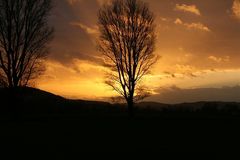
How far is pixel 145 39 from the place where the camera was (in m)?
32.8

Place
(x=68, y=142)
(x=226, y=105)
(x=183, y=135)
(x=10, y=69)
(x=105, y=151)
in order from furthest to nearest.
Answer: (x=226, y=105) < (x=10, y=69) < (x=183, y=135) < (x=68, y=142) < (x=105, y=151)

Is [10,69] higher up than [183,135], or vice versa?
[10,69]

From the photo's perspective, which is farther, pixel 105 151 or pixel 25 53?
pixel 25 53

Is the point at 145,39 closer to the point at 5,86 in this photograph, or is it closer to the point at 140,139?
the point at 5,86

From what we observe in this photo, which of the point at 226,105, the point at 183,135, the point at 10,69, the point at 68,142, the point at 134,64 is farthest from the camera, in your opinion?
the point at 226,105

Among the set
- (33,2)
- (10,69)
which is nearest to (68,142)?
(10,69)

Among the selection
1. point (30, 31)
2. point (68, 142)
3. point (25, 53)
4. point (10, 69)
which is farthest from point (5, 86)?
point (68, 142)

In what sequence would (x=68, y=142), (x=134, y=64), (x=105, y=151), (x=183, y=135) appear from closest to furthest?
(x=105, y=151), (x=68, y=142), (x=183, y=135), (x=134, y=64)

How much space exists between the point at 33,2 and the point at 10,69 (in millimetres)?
6244

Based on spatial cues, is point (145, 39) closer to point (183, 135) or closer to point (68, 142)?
point (183, 135)

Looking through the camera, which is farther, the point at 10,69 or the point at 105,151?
the point at 10,69

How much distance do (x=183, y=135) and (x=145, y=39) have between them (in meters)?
15.1

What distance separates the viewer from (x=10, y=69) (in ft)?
90.7

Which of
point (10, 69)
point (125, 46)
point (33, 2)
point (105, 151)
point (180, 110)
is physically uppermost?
point (33, 2)
